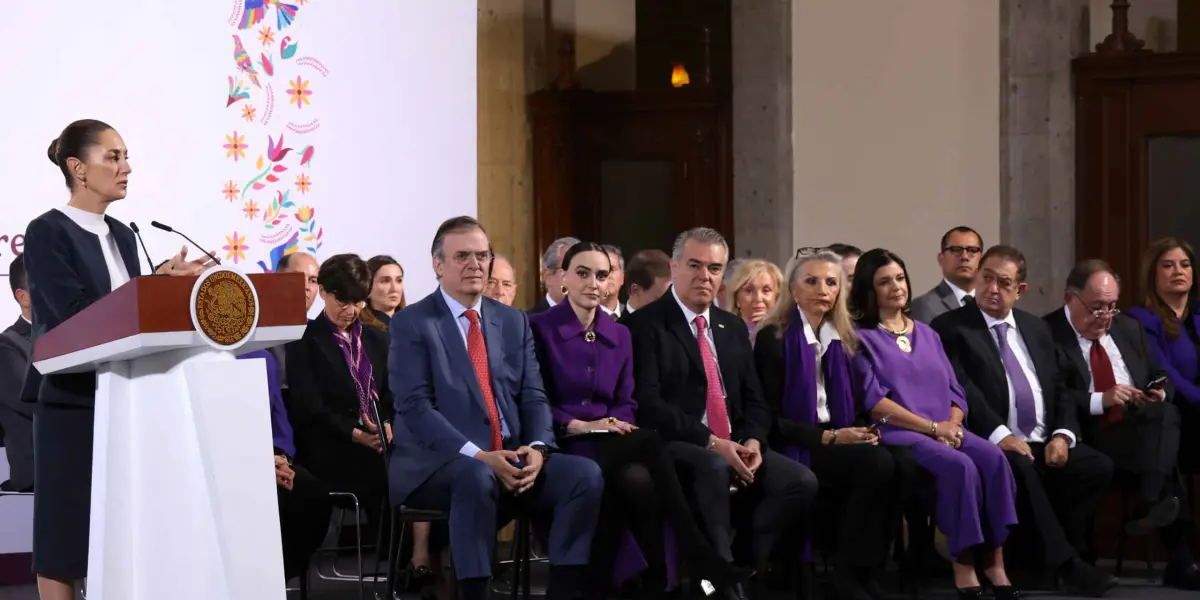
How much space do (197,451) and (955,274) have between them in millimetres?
4217

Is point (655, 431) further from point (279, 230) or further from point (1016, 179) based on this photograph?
point (1016, 179)

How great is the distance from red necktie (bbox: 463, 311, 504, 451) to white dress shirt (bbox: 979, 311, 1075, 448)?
2.06 metres

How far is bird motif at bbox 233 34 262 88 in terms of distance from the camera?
5883 millimetres

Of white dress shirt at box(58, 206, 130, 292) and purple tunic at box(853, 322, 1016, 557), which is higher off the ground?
white dress shirt at box(58, 206, 130, 292)

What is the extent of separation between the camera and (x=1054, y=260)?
305 inches

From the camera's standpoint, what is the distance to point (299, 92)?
607cm

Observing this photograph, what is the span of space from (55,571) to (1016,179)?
5.69m

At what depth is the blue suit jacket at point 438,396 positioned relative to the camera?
4.60 meters

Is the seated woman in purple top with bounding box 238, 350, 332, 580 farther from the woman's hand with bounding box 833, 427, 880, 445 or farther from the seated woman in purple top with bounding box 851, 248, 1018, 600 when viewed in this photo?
the seated woman in purple top with bounding box 851, 248, 1018, 600

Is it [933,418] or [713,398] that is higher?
[713,398]

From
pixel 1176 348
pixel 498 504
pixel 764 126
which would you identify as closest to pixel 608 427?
pixel 498 504

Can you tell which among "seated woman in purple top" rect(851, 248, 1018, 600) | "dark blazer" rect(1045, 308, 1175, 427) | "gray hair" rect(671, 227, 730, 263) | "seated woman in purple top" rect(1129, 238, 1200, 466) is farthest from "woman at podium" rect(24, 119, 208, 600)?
"seated woman in purple top" rect(1129, 238, 1200, 466)

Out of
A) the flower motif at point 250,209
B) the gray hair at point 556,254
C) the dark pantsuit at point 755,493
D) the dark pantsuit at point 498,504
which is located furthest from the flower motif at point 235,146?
the dark pantsuit at point 755,493

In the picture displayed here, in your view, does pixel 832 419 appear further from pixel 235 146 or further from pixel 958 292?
pixel 235 146
